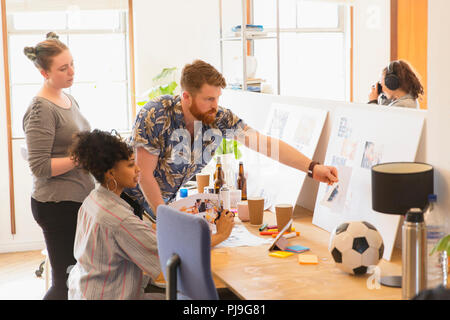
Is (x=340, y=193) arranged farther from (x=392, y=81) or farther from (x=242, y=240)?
(x=392, y=81)

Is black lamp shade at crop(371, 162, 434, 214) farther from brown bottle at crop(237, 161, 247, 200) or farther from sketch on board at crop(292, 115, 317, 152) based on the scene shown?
brown bottle at crop(237, 161, 247, 200)

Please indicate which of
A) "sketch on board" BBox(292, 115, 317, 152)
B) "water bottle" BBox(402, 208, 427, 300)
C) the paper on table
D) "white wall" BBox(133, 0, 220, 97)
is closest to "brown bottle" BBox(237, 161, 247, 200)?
"sketch on board" BBox(292, 115, 317, 152)

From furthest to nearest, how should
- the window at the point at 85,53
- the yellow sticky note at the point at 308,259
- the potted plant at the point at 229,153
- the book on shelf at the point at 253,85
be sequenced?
the window at the point at 85,53, the book on shelf at the point at 253,85, the potted plant at the point at 229,153, the yellow sticky note at the point at 308,259

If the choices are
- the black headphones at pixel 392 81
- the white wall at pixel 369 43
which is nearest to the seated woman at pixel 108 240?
the black headphones at pixel 392 81

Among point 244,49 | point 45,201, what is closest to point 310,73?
point 244,49

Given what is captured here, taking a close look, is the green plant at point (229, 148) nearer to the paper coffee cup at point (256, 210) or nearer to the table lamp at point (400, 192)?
the paper coffee cup at point (256, 210)

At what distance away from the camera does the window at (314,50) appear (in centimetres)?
593

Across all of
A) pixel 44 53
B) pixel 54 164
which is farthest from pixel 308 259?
pixel 44 53

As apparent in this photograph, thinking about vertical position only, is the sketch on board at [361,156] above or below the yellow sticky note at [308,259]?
above

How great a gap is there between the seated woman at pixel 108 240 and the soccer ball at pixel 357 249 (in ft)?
2.09

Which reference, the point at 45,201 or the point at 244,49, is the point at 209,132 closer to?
the point at 45,201

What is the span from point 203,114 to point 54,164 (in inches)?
28.5

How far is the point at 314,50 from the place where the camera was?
6000 mm
